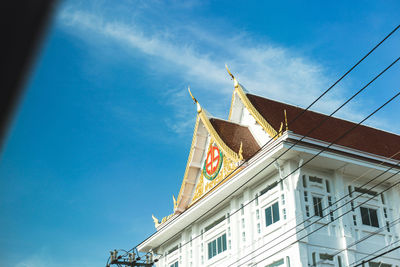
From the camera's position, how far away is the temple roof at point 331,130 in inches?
874

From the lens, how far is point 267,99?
24.7m

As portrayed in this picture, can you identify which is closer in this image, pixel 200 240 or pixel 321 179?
pixel 321 179

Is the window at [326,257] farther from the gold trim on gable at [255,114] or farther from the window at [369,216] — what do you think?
the gold trim on gable at [255,114]

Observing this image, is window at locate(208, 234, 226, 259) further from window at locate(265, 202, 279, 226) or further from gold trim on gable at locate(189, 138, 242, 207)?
window at locate(265, 202, 279, 226)

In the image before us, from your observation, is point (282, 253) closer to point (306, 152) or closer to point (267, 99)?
point (306, 152)

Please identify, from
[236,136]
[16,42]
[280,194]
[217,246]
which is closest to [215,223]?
[217,246]

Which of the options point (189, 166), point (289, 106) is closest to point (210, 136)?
point (189, 166)

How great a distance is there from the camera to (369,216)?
787 inches

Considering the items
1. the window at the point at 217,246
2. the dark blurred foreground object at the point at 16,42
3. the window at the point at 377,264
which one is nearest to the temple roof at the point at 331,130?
the window at the point at 377,264

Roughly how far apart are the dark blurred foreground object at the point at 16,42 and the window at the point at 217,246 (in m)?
21.4

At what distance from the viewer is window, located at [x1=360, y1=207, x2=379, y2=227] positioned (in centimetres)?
1980

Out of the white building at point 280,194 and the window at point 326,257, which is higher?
the white building at point 280,194

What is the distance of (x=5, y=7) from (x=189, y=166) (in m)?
24.6

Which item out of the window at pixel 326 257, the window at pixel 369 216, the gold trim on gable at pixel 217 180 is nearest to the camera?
the window at pixel 326 257
